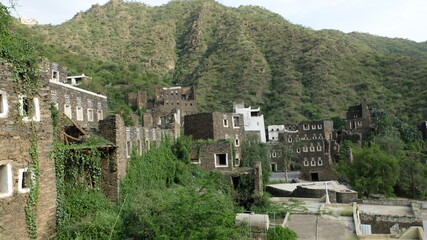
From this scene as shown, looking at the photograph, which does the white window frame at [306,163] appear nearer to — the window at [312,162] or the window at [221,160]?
the window at [312,162]

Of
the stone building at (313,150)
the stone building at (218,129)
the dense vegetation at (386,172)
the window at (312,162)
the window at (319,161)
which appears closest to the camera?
the stone building at (218,129)

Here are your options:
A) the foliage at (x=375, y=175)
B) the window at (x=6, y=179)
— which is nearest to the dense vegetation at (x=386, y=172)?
the foliage at (x=375, y=175)

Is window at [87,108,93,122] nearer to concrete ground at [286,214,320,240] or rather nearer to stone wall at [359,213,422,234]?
concrete ground at [286,214,320,240]

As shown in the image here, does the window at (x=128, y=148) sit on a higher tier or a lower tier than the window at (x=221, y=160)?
higher

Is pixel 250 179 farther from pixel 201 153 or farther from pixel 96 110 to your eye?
pixel 96 110

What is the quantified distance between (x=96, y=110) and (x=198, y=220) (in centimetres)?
1855

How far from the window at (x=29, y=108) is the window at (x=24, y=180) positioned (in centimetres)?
152

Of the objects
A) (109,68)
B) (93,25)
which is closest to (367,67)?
(109,68)

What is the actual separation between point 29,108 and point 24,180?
6.93ft

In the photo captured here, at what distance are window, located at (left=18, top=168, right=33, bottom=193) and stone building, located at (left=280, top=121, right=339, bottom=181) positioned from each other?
4635 centimetres

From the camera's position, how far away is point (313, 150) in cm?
5378

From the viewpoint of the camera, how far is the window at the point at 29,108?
9.80 meters

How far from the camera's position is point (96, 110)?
27.0 meters

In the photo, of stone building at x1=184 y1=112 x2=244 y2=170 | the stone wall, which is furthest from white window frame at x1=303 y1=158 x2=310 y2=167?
the stone wall
